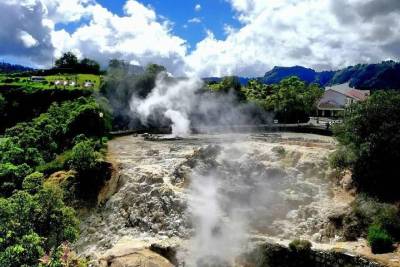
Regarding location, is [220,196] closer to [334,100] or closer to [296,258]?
[296,258]

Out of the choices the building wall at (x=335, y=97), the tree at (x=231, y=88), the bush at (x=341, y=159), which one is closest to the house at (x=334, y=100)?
the building wall at (x=335, y=97)

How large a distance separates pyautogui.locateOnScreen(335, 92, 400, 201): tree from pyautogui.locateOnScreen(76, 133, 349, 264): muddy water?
1903 millimetres

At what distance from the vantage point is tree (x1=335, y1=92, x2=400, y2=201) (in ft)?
81.6

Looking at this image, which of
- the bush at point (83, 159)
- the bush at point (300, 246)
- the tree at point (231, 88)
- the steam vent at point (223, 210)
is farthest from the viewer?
the tree at point (231, 88)

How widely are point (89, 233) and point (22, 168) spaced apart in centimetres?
890

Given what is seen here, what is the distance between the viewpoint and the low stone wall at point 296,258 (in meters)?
19.8

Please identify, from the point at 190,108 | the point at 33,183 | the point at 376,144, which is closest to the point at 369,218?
the point at 376,144

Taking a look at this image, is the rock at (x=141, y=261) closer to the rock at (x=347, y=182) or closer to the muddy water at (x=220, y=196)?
the muddy water at (x=220, y=196)

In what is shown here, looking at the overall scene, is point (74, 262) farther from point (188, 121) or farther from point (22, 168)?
point (188, 121)

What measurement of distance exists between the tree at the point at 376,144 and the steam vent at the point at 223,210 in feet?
5.44

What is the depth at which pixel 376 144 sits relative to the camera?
2517cm

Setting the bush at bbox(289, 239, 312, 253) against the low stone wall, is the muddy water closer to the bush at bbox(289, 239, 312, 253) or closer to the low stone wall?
the low stone wall

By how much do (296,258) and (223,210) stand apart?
623cm

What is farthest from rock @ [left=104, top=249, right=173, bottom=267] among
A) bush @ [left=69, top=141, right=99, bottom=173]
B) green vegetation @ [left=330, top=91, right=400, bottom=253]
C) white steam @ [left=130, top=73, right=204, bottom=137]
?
white steam @ [left=130, top=73, right=204, bottom=137]
